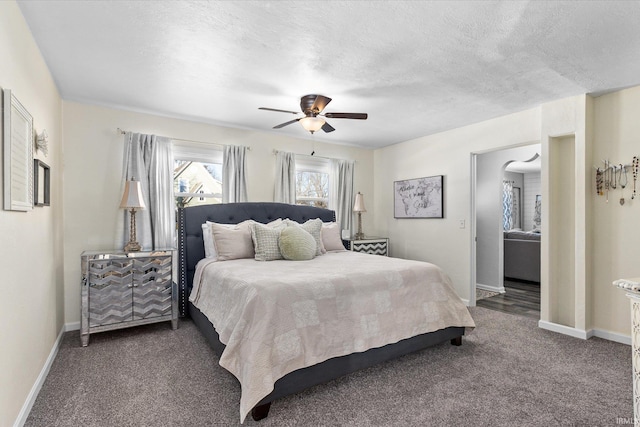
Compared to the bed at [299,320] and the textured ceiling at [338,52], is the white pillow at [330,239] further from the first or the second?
the textured ceiling at [338,52]

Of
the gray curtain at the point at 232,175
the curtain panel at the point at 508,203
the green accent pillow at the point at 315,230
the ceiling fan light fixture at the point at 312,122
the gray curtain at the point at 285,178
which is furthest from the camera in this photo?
the curtain panel at the point at 508,203

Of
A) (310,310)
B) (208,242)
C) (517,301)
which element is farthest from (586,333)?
(208,242)

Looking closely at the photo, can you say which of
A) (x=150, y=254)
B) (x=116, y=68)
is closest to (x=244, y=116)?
(x=116, y=68)

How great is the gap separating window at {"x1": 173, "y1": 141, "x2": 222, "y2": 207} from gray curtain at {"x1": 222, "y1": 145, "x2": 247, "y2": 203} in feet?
0.33

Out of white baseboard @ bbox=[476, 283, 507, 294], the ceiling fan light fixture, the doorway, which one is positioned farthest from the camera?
white baseboard @ bbox=[476, 283, 507, 294]

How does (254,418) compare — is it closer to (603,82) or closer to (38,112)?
(38,112)

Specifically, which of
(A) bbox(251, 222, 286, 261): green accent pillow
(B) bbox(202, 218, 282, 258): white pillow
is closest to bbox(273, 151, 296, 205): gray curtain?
(B) bbox(202, 218, 282, 258): white pillow

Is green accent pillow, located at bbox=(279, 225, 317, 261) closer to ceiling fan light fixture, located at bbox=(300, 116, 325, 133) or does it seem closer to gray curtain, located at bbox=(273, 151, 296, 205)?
ceiling fan light fixture, located at bbox=(300, 116, 325, 133)

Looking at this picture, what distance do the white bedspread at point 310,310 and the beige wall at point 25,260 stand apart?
1.13 meters

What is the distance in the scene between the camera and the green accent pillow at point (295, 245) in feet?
11.5

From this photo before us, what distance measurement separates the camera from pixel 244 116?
409 centimetres

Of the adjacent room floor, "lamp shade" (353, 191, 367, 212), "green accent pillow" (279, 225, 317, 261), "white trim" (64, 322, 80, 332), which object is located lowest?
the adjacent room floor

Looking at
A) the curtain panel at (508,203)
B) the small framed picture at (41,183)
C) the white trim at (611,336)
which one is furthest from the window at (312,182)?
the curtain panel at (508,203)

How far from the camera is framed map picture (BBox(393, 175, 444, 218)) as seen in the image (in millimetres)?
4863
